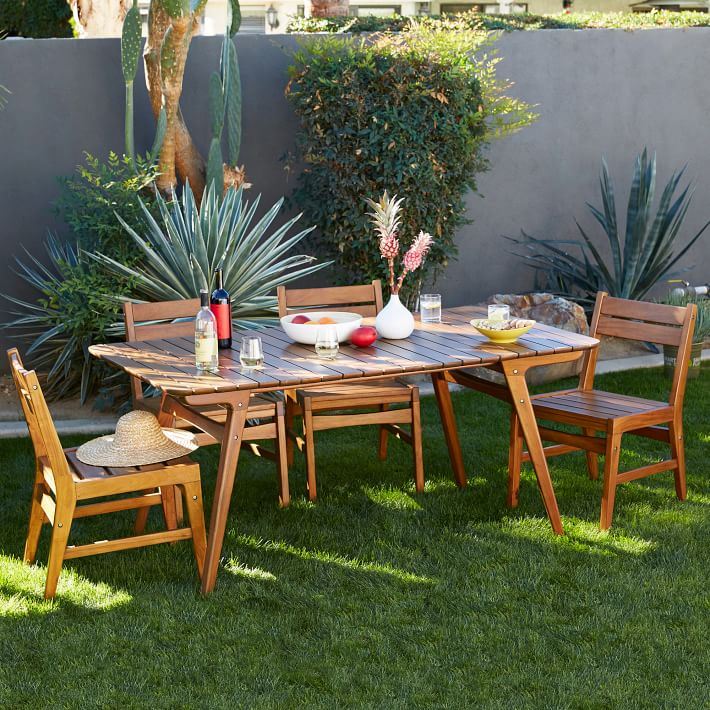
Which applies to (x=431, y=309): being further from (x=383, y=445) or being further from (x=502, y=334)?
(x=383, y=445)

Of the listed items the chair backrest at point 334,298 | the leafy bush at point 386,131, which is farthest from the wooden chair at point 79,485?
the leafy bush at point 386,131

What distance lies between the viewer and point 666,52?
754 centimetres

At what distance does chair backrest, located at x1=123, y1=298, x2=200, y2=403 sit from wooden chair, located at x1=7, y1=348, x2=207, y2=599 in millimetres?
712

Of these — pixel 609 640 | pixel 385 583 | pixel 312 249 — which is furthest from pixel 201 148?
pixel 609 640

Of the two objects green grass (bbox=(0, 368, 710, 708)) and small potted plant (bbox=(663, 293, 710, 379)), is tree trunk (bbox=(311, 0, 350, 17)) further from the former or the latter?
green grass (bbox=(0, 368, 710, 708))

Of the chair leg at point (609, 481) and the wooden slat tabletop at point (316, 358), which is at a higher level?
the wooden slat tabletop at point (316, 358)

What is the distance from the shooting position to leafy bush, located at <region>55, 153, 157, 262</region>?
18.2 ft

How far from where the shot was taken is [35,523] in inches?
145

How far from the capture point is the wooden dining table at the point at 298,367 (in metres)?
3.42

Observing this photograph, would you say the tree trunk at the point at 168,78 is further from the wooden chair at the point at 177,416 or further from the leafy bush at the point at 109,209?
the wooden chair at the point at 177,416

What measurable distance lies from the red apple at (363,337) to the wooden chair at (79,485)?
78 cm

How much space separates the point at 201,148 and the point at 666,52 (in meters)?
3.50

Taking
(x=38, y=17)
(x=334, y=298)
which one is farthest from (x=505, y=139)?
(x=38, y=17)

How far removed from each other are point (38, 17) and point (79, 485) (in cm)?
947
